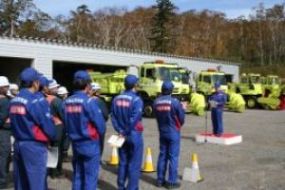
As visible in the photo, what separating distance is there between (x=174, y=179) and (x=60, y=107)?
2.45 m

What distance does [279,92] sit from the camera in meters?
33.3

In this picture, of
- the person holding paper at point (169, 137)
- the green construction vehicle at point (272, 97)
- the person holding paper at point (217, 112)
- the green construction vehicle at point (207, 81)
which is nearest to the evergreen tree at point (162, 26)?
the green construction vehicle at point (272, 97)

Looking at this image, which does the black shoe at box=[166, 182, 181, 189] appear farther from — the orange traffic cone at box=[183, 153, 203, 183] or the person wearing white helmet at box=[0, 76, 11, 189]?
the person wearing white helmet at box=[0, 76, 11, 189]

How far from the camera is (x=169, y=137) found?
361 inches

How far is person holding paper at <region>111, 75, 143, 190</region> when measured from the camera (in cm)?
810

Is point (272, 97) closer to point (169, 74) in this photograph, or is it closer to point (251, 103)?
point (251, 103)

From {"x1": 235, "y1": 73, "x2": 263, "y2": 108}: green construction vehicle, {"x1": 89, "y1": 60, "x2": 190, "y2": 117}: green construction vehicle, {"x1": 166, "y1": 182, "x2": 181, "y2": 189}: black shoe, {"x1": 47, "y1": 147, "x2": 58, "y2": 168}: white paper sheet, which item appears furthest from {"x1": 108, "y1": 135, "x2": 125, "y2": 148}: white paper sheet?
{"x1": 235, "y1": 73, "x2": 263, "y2": 108}: green construction vehicle

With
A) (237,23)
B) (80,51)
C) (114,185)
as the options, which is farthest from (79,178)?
(237,23)

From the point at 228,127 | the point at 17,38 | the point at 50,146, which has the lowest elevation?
the point at 228,127

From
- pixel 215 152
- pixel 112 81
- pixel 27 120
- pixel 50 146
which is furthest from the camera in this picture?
pixel 112 81

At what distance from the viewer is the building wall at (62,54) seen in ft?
83.1

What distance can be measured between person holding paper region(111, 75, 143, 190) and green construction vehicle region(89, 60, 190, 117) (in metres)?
16.8

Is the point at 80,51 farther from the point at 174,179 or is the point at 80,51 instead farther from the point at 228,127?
the point at 174,179

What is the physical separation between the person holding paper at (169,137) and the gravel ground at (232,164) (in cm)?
27
